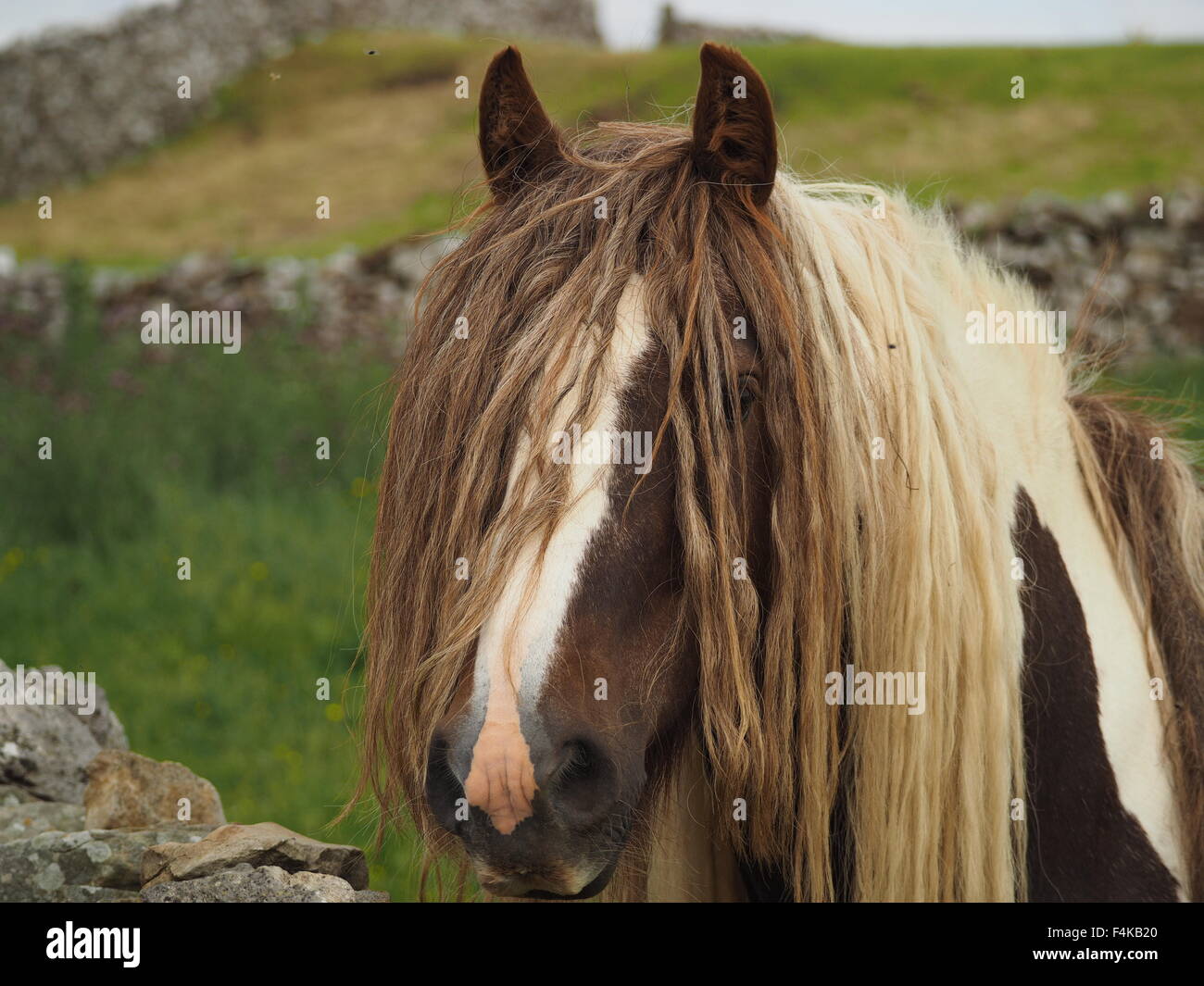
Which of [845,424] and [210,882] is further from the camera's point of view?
[210,882]

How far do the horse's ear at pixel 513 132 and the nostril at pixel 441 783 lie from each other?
109 cm

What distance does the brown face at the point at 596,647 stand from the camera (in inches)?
57.9

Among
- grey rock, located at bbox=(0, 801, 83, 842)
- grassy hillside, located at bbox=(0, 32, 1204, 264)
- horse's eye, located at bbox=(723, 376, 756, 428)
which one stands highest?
grassy hillside, located at bbox=(0, 32, 1204, 264)

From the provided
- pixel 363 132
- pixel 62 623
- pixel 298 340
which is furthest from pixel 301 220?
pixel 62 623

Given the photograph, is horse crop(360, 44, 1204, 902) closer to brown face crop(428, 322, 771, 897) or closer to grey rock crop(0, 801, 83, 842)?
brown face crop(428, 322, 771, 897)

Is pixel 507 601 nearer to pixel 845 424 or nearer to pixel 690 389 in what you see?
pixel 690 389

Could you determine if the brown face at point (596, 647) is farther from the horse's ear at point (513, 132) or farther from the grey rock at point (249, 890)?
the grey rock at point (249, 890)

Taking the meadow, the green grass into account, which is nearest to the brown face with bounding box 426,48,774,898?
the meadow

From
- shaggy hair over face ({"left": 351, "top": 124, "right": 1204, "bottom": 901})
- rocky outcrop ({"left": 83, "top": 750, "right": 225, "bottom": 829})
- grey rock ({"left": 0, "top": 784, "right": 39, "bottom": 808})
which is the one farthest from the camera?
grey rock ({"left": 0, "top": 784, "right": 39, "bottom": 808})

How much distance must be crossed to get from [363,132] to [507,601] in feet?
76.1

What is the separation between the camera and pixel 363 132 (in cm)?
2286

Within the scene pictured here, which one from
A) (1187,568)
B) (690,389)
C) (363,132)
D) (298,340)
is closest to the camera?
(690,389)

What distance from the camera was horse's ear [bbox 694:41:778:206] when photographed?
1763 mm

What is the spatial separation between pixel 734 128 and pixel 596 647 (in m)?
0.92
